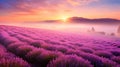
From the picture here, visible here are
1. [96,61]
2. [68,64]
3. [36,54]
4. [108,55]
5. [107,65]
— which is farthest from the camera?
[108,55]

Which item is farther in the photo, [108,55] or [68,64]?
[108,55]

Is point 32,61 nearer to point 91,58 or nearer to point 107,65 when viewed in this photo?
point 91,58

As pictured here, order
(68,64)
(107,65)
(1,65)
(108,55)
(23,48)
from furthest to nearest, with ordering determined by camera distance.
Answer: (108,55) → (23,48) → (107,65) → (68,64) → (1,65)

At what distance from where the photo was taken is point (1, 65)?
500 centimetres

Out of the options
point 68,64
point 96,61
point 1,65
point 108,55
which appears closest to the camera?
point 1,65

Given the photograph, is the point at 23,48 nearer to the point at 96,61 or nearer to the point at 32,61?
the point at 32,61

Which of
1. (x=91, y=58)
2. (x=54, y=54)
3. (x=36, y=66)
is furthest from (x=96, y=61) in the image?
(x=36, y=66)

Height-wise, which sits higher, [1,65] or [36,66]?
[1,65]

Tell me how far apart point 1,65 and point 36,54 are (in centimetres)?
328

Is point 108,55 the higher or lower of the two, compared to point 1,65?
lower

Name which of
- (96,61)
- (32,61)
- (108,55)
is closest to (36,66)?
(32,61)

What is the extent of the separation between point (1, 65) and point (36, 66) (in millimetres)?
2495

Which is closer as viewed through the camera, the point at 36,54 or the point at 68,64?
the point at 68,64

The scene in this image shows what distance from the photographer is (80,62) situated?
5934 millimetres
